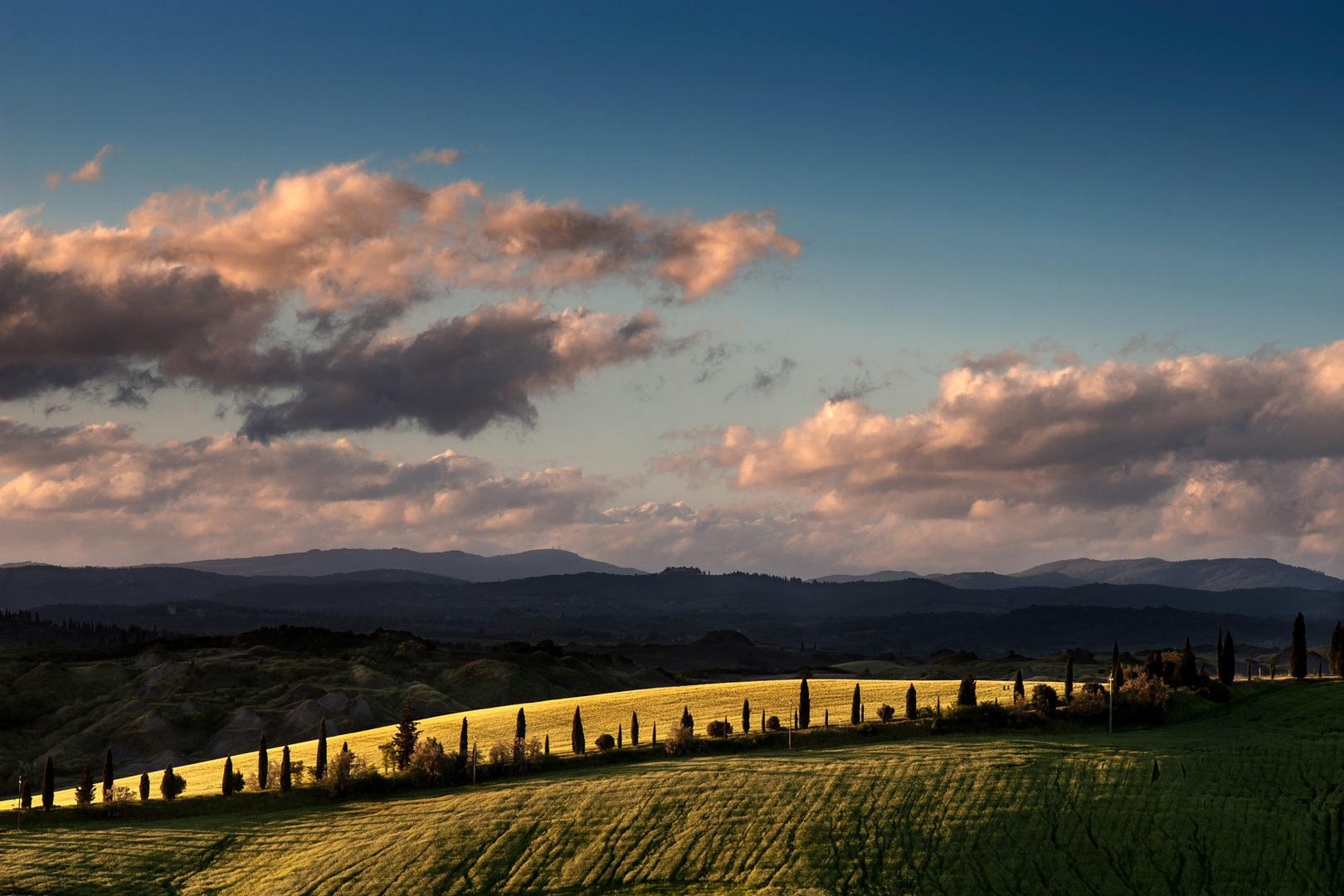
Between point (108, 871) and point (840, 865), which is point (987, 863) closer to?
point (840, 865)

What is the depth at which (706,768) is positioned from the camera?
315 ft

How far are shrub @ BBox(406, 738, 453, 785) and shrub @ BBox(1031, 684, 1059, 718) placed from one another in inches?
2264

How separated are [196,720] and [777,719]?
125194 mm

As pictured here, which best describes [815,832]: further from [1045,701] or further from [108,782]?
[108,782]

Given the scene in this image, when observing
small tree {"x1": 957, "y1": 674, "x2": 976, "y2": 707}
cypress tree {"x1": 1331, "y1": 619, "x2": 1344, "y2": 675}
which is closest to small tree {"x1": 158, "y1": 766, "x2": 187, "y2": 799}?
small tree {"x1": 957, "y1": 674, "x2": 976, "y2": 707}

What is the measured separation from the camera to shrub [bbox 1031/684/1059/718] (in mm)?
107688

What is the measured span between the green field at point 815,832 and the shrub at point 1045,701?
8.73m

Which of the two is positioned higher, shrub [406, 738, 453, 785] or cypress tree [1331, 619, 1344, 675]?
cypress tree [1331, 619, 1344, 675]

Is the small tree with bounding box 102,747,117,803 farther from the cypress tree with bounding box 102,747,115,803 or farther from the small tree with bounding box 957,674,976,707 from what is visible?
the small tree with bounding box 957,674,976,707

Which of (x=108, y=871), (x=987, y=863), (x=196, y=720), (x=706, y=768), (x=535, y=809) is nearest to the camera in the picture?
(x=987, y=863)

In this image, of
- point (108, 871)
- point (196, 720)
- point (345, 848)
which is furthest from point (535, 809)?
point (196, 720)

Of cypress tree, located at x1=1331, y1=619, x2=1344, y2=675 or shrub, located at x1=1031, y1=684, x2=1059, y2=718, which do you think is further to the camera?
cypress tree, located at x1=1331, y1=619, x2=1344, y2=675

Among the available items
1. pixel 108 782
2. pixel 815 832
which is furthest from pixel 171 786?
pixel 815 832

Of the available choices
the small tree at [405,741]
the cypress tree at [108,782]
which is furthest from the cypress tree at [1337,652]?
the cypress tree at [108,782]
